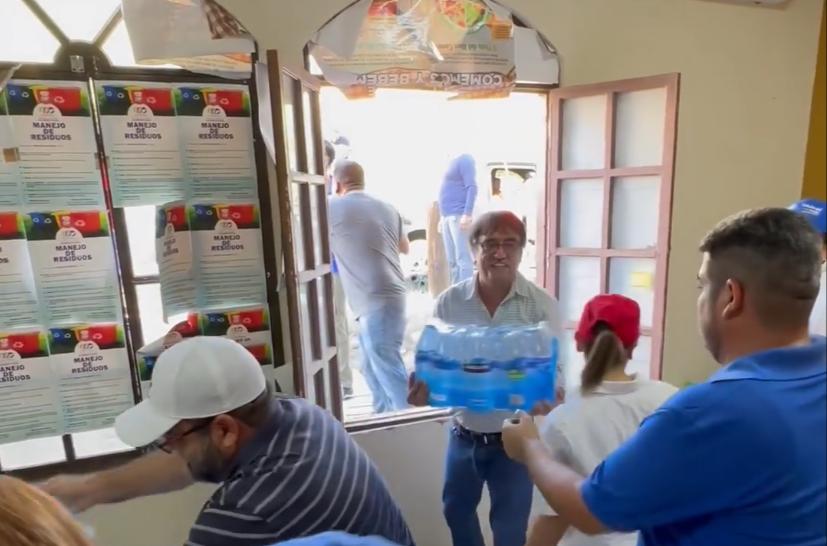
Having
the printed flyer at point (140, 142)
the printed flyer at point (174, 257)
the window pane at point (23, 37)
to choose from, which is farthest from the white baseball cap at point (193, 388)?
the window pane at point (23, 37)

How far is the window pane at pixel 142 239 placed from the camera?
1812 millimetres

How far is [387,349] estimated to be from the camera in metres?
2.78

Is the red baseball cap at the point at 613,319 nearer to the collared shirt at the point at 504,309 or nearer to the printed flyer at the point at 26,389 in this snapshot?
the collared shirt at the point at 504,309

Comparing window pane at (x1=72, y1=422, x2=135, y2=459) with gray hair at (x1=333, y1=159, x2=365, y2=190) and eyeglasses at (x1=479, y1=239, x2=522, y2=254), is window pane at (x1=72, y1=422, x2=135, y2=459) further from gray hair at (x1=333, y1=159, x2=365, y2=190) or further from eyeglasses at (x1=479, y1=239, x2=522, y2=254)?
gray hair at (x1=333, y1=159, x2=365, y2=190)

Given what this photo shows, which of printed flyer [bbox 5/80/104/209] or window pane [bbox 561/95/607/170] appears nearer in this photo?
printed flyer [bbox 5/80/104/209]

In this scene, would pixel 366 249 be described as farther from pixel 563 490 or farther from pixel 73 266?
pixel 563 490

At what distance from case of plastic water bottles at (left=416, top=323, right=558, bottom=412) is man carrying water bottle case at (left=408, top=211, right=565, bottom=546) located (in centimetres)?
4

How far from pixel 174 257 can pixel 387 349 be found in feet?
4.05

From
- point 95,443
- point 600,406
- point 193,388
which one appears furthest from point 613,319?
point 95,443

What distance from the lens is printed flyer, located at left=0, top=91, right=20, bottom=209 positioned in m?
1.62

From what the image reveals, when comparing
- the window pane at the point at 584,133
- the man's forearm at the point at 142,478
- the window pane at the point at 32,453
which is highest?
the window pane at the point at 584,133

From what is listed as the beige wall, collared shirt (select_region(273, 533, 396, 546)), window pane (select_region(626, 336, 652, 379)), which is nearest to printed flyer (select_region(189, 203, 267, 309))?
the beige wall

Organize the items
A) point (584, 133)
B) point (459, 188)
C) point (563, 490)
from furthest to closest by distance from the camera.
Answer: point (459, 188) < point (584, 133) < point (563, 490)

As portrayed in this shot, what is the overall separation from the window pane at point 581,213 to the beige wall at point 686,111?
1.38ft
